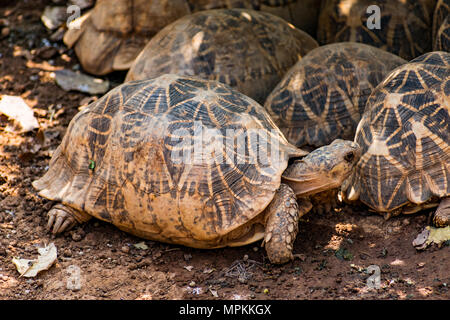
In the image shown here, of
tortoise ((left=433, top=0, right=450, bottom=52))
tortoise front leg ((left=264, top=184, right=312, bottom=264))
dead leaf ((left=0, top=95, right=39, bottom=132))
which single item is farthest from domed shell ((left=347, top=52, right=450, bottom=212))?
dead leaf ((left=0, top=95, right=39, bottom=132))

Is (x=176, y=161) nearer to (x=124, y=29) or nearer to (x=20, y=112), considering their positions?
(x=20, y=112)

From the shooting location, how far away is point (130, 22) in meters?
6.63

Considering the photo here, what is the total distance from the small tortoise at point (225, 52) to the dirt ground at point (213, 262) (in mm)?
1534

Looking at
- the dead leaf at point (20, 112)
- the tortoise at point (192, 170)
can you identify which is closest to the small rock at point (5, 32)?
the dead leaf at point (20, 112)

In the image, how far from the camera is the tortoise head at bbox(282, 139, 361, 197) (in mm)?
4363

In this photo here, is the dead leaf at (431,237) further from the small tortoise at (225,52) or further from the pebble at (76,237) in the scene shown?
the pebble at (76,237)

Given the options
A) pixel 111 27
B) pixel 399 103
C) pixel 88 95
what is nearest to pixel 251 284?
pixel 399 103

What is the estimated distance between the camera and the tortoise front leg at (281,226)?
4125 mm

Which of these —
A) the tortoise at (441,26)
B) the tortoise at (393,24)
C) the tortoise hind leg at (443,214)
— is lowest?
the tortoise hind leg at (443,214)

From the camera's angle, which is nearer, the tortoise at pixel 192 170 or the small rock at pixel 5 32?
the tortoise at pixel 192 170

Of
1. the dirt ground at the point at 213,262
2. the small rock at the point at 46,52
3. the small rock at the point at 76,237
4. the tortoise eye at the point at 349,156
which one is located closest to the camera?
the dirt ground at the point at 213,262

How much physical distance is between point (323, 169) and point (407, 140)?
73 centimetres

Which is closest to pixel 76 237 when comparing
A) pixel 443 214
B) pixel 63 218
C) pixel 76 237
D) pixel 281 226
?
pixel 76 237

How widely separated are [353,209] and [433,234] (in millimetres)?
774
